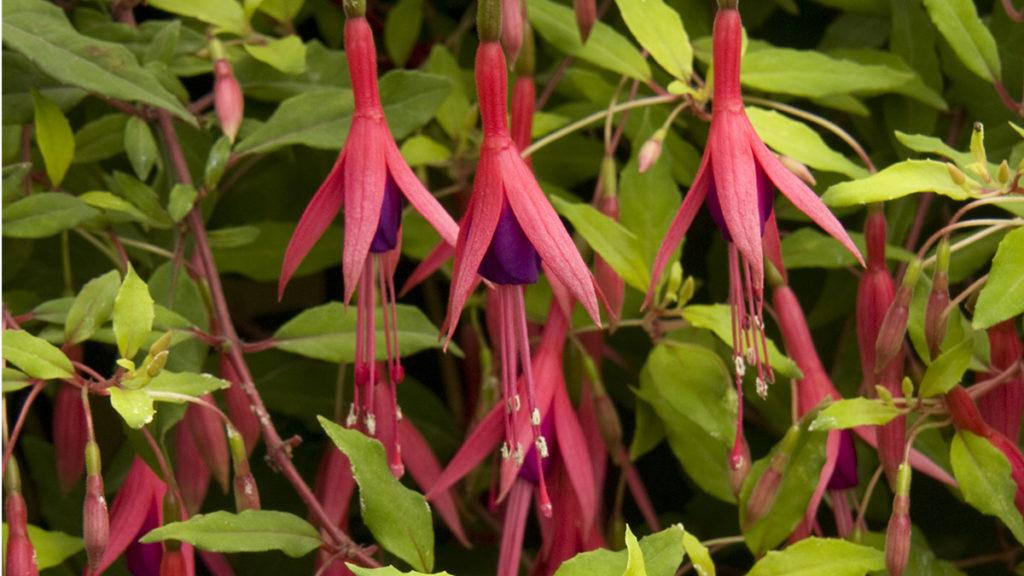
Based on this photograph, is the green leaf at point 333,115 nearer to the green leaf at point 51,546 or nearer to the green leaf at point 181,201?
the green leaf at point 181,201

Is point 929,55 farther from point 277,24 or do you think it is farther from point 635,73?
point 277,24

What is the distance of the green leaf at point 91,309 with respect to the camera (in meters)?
0.84

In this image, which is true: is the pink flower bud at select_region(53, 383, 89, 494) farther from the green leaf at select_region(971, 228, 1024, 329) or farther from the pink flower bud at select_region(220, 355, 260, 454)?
the green leaf at select_region(971, 228, 1024, 329)

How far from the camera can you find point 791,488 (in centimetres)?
86

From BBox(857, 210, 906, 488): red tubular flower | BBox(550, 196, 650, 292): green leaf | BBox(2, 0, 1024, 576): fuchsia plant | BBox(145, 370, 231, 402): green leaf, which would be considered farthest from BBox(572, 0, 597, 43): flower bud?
BBox(145, 370, 231, 402): green leaf

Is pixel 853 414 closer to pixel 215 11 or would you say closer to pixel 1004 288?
pixel 1004 288

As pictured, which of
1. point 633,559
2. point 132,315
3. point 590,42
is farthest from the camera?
point 590,42

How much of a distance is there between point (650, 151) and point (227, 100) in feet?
0.92

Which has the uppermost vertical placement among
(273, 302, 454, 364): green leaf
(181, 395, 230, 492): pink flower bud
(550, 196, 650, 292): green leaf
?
(550, 196, 650, 292): green leaf

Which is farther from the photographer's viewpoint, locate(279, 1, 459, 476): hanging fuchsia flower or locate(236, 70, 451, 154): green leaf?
locate(236, 70, 451, 154): green leaf

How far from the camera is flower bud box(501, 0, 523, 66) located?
0.81 m

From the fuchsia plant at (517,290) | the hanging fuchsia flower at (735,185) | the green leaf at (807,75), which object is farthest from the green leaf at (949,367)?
the green leaf at (807,75)

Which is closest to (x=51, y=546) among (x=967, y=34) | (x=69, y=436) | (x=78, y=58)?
(x=69, y=436)

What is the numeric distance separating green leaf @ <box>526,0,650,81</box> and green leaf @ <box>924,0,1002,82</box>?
196 millimetres
